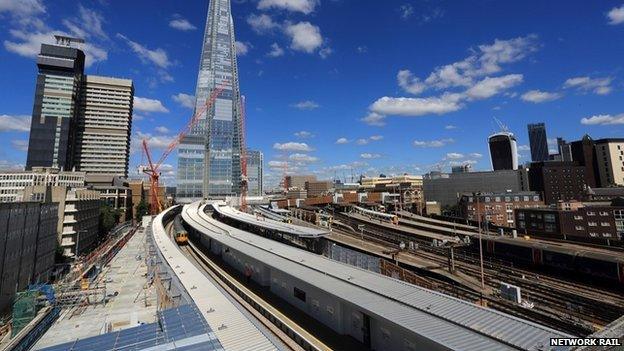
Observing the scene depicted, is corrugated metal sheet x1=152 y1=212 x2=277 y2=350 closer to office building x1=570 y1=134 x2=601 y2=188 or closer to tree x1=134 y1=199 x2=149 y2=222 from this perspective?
tree x1=134 y1=199 x2=149 y2=222

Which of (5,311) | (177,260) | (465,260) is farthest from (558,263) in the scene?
(5,311)

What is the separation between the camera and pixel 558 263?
37.9 metres

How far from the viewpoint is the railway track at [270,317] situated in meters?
19.5

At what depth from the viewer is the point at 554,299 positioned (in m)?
30.3

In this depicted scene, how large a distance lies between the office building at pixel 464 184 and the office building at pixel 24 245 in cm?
14369

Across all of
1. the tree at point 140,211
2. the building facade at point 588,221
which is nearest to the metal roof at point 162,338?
the building facade at point 588,221

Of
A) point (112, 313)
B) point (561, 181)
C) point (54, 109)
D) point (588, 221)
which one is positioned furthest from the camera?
point (54, 109)

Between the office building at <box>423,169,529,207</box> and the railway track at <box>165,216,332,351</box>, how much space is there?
13560 cm

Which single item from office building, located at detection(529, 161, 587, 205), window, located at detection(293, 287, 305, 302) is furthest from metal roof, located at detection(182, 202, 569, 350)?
office building, located at detection(529, 161, 587, 205)

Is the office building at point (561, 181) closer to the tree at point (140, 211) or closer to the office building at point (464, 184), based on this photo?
the office building at point (464, 184)

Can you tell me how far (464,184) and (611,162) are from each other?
231 feet

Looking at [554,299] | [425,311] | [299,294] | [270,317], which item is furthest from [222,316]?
[554,299]

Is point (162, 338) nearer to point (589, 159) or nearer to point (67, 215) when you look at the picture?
point (67, 215)

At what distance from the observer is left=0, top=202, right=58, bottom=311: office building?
33.7 metres
